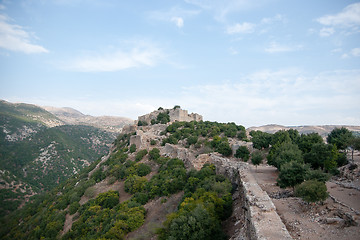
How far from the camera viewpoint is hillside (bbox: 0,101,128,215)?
2000 inches

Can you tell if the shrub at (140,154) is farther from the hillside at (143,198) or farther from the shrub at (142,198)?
the shrub at (142,198)

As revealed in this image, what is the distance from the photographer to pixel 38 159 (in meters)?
58.9

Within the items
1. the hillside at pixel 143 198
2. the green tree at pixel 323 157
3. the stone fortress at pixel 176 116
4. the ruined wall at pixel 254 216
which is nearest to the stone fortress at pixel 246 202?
the ruined wall at pixel 254 216

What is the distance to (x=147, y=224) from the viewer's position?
51.9 feet

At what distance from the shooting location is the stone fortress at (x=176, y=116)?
147 feet

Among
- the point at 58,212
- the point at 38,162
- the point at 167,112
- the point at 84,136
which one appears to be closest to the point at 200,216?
the point at 58,212

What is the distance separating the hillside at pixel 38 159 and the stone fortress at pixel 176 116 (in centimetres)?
2879

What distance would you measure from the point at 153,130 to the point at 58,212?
19.5 meters

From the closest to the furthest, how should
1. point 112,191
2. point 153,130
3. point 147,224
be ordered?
point 147,224, point 112,191, point 153,130

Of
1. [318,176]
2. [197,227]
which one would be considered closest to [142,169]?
[197,227]

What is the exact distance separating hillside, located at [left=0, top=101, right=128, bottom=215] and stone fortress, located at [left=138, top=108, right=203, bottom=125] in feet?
94.4

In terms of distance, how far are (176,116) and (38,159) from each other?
44.3m

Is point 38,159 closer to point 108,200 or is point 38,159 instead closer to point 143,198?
point 108,200

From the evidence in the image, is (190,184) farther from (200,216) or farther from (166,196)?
(200,216)
